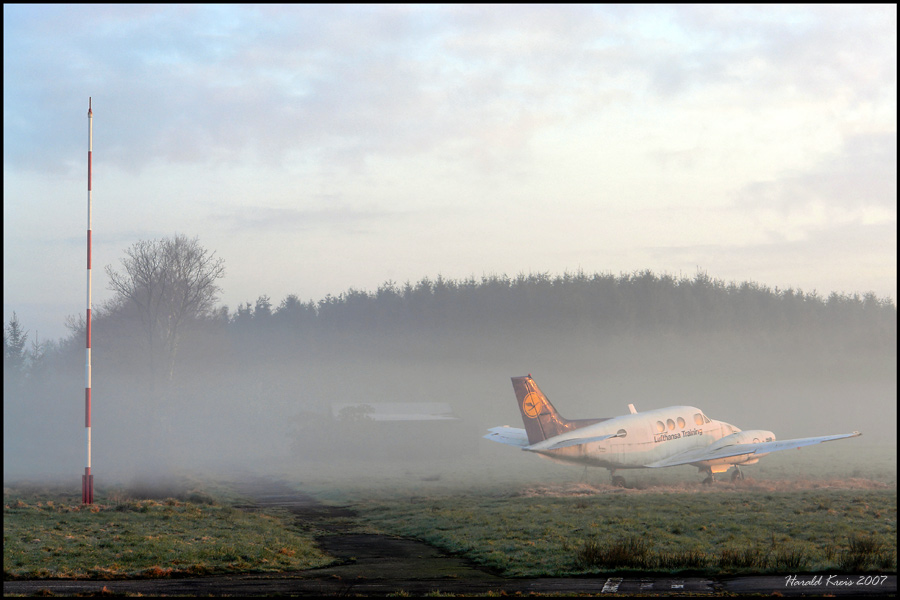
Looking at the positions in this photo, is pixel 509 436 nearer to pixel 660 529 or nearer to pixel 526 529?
pixel 526 529

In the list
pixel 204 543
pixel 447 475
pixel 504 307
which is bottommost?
pixel 447 475

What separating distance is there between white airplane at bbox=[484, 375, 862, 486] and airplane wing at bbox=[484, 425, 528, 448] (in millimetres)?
3014

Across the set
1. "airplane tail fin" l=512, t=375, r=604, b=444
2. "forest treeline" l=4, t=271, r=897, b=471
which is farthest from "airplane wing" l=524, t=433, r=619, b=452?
"forest treeline" l=4, t=271, r=897, b=471

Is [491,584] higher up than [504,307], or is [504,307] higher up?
[504,307]

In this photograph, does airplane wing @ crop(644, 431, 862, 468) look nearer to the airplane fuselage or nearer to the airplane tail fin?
the airplane fuselage

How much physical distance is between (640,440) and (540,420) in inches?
170

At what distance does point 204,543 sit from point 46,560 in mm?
3930

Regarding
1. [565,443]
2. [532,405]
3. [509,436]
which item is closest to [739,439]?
[565,443]

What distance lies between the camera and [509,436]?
39.3m

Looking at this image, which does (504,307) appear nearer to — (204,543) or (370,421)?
(370,421)

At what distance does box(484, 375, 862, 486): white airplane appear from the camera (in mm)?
32906

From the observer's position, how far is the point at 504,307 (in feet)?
359

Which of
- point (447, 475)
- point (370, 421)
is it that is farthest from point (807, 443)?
point (370, 421)

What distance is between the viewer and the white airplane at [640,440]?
3291 cm
